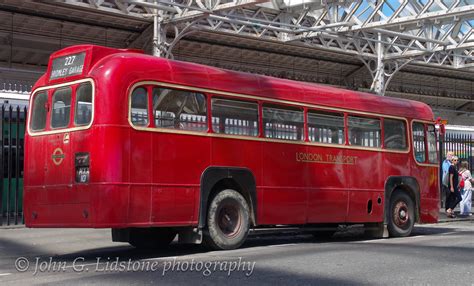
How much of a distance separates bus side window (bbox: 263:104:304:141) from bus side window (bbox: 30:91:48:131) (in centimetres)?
391

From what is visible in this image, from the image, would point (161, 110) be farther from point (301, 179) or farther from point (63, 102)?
point (301, 179)

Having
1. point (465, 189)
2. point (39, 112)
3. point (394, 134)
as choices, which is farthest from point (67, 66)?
point (465, 189)

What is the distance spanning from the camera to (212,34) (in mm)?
27438

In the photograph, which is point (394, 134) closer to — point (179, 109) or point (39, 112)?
point (179, 109)

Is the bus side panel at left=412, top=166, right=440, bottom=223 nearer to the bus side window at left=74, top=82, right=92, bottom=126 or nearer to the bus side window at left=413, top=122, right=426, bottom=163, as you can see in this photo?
the bus side window at left=413, top=122, right=426, bottom=163

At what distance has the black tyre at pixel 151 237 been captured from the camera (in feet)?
40.9

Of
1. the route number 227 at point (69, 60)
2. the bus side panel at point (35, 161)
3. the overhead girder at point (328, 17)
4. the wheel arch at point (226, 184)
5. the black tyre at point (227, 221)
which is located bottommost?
the black tyre at point (227, 221)

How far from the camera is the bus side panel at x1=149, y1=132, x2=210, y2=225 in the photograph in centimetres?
1085

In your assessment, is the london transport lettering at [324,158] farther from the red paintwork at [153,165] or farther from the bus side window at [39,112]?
the bus side window at [39,112]

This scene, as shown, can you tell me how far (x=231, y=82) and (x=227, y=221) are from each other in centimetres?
246

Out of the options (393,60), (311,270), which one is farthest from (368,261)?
(393,60)

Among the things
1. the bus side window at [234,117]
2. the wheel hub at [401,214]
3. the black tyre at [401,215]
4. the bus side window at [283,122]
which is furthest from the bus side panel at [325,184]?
the wheel hub at [401,214]

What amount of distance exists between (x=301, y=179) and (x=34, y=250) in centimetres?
530

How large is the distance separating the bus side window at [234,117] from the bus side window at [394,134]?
3.95 metres
